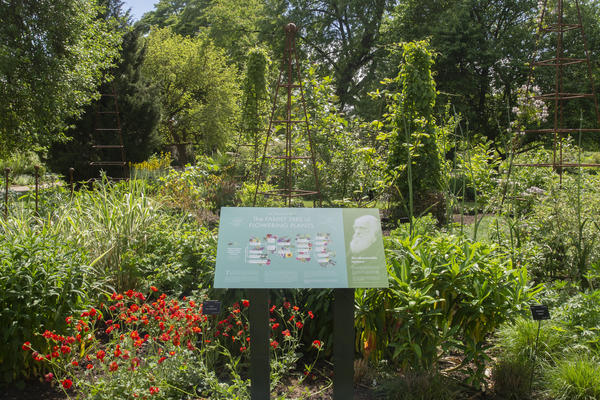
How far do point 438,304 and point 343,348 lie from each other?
0.80 meters

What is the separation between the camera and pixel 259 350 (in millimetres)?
2330

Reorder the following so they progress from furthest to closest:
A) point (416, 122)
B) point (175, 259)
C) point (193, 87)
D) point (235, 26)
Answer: point (235, 26), point (193, 87), point (416, 122), point (175, 259)

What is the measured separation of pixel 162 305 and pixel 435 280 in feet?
5.59

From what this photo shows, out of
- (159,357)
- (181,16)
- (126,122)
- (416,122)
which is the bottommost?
(159,357)

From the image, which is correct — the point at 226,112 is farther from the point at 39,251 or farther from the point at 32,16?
the point at 39,251

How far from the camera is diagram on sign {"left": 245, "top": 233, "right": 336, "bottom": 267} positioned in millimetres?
2330

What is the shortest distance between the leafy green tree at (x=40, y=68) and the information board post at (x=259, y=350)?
25.2 feet

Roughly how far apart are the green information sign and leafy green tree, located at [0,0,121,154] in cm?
743

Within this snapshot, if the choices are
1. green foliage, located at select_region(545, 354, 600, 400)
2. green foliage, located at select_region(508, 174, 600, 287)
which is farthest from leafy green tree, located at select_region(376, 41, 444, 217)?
green foliage, located at select_region(545, 354, 600, 400)

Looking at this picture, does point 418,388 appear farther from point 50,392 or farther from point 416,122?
point 416,122

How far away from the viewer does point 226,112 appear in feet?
63.3

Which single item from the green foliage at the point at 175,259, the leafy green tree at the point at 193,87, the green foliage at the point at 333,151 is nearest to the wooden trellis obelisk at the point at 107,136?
the leafy green tree at the point at 193,87

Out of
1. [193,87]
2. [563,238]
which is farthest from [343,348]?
[193,87]

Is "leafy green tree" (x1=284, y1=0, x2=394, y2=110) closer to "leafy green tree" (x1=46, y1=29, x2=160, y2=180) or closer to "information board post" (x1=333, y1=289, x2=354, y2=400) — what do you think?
"leafy green tree" (x1=46, y1=29, x2=160, y2=180)
